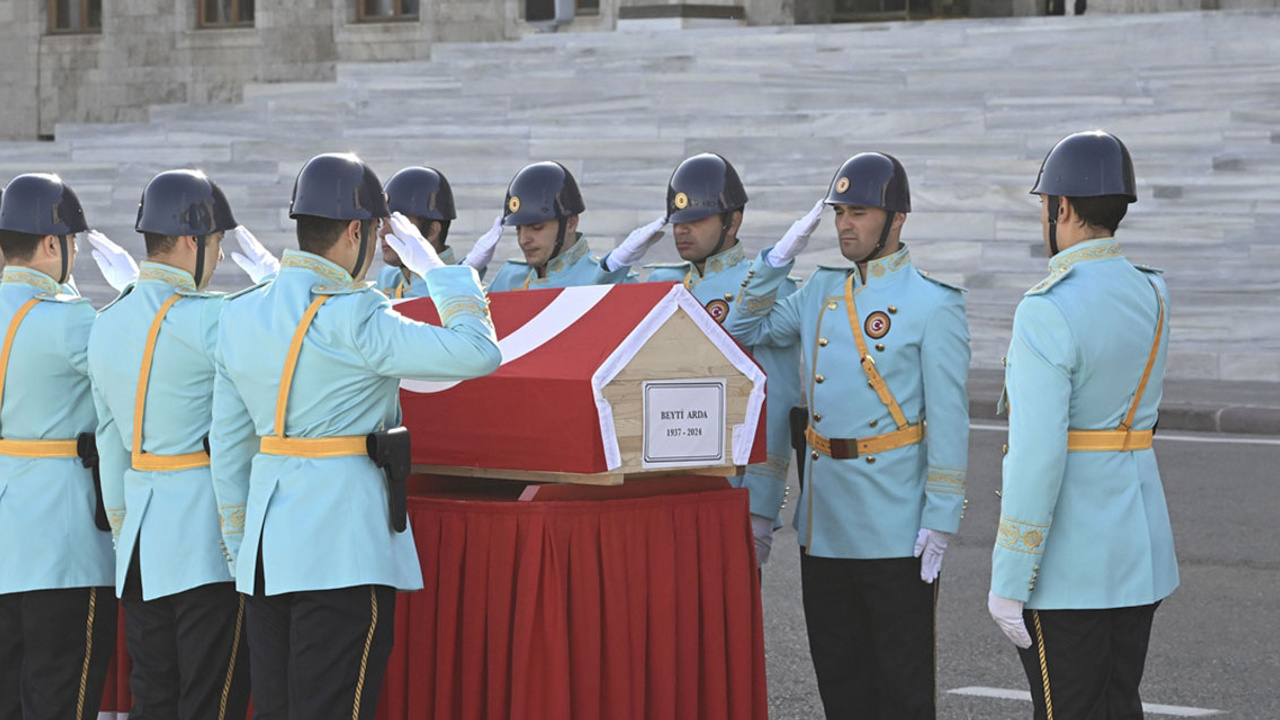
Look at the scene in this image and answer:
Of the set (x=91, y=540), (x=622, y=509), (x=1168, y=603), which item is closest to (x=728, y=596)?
(x=622, y=509)

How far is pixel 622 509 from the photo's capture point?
557cm

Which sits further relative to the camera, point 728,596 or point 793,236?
point 793,236

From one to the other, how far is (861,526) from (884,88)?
44.4 feet

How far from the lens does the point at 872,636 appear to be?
604 centimetres

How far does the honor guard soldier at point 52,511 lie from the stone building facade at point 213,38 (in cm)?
2045

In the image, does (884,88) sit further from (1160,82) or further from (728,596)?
(728,596)

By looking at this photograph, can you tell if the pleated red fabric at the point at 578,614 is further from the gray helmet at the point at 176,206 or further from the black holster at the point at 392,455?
the gray helmet at the point at 176,206

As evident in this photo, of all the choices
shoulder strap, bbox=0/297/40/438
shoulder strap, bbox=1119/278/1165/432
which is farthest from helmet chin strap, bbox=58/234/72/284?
shoulder strap, bbox=1119/278/1165/432

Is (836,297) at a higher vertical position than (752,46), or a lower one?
lower

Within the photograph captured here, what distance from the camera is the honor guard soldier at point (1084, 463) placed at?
15.8 ft

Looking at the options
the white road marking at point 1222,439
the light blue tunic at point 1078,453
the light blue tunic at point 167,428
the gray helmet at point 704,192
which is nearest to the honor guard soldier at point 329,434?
the light blue tunic at point 167,428

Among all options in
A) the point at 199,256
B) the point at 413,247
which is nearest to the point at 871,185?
the point at 413,247

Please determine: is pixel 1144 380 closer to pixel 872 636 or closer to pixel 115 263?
pixel 872 636

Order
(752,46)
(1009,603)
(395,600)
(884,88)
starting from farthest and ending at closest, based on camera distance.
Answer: (752,46) < (884,88) < (395,600) < (1009,603)
